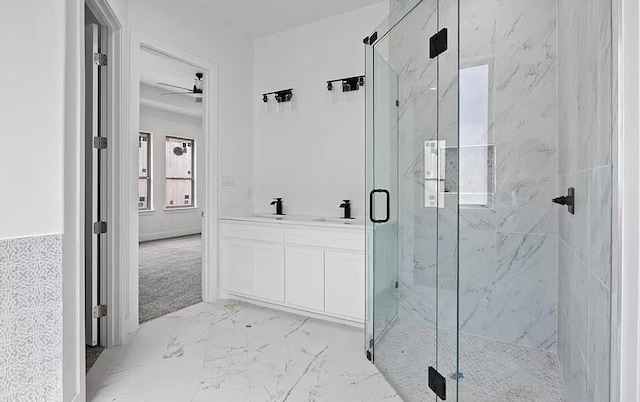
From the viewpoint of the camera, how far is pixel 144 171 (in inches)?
281

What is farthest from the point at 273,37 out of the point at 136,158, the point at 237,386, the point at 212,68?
the point at 237,386

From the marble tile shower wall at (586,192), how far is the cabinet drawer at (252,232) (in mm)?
2068

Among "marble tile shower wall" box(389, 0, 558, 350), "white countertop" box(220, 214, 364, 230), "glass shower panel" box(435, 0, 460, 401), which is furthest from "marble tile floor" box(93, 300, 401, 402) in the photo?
"white countertop" box(220, 214, 364, 230)

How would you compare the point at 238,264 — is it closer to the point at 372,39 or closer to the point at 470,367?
the point at 470,367

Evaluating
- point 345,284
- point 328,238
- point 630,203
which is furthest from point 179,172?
point 630,203

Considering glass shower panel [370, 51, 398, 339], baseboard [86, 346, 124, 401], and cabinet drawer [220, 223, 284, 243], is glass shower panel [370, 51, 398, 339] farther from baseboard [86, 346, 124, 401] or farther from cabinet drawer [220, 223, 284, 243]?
baseboard [86, 346, 124, 401]

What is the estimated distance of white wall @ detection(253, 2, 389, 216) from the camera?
342 cm

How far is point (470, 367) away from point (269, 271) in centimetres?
173

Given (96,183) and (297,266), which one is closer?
(96,183)

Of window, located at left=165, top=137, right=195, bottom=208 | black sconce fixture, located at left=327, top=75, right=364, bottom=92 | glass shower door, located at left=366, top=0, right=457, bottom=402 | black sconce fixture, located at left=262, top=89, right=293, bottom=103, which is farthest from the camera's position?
window, located at left=165, top=137, right=195, bottom=208

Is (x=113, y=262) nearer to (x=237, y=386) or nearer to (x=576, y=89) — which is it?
(x=237, y=386)

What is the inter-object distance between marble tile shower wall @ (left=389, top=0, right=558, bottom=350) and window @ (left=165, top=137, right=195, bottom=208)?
6.08 m

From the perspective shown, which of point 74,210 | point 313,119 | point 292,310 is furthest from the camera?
point 313,119

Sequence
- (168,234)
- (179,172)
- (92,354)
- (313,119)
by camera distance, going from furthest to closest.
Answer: (179,172), (168,234), (313,119), (92,354)
